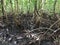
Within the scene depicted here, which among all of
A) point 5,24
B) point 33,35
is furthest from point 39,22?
point 5,24

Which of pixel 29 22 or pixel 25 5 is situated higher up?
pixel 25 5

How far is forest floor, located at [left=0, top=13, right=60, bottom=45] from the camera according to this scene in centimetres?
348

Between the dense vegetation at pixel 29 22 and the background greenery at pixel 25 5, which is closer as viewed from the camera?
the dense vegetation at pixel 29 22

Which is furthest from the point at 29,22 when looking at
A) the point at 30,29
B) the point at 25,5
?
the point at 25,5

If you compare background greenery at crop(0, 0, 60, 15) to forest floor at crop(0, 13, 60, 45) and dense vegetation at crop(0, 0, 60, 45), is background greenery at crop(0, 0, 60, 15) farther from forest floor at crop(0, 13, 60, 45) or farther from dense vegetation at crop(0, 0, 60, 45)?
forest floor at crop(0, 13, 60, 45)

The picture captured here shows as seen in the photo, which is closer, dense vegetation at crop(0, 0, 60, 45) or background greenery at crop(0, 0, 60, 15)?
dense vegetation at crop(0, 0, 60, 45)

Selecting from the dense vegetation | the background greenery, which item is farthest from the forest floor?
the background greenery

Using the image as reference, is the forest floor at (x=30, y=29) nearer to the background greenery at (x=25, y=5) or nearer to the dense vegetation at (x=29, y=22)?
the dense vegetation at (x=29, y=22)

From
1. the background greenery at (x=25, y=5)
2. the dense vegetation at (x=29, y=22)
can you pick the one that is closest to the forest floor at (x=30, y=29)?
the dense vegetation at (x=29, y=22)

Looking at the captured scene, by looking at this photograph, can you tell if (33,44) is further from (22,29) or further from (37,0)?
(37,0)

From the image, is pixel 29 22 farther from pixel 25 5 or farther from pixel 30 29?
pixel 25 5

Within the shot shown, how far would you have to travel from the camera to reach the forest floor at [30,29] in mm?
3479

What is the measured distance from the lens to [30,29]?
370cm

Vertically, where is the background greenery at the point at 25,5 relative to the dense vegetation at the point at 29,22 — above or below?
above
